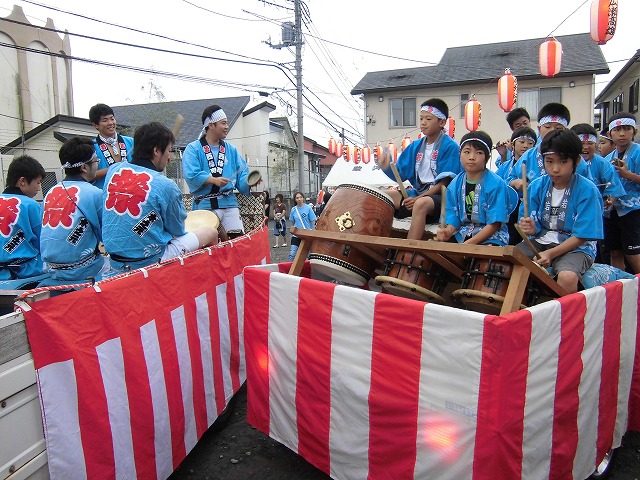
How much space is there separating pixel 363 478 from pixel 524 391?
3.25 ft

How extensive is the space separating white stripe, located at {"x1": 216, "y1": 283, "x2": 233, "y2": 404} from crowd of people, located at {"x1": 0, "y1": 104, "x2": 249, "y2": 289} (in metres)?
0.41

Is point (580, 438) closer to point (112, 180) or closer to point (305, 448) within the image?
point (305, 448)

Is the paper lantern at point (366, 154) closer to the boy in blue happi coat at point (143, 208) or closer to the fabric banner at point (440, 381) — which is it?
the boy in blue happi coat at point (143, 208)

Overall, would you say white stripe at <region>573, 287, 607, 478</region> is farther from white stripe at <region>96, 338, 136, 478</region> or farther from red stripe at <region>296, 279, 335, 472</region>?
white stripe at <region>96, 338, 136, 478</region>

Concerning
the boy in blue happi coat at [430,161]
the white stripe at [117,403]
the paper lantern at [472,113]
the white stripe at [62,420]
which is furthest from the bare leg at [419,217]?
the paper lantern at [472,113]

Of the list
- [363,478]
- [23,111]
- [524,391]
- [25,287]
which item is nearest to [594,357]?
[524,391]

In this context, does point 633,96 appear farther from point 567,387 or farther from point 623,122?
point 567,387

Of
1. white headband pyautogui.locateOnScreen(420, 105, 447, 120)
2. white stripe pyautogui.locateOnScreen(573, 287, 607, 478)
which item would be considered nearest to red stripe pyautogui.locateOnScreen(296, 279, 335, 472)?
white stripe pyautogui.locateOnScreen(573, 287, 607, 478)

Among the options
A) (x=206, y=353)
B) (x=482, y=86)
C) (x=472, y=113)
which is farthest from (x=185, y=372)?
(x=482, y=86)

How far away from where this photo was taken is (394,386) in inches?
81.9

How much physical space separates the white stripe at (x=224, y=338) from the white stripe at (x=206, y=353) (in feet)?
0.63

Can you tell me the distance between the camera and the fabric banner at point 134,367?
1837 millimetres

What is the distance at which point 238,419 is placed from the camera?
133 inches

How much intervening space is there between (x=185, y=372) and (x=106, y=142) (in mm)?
2855
